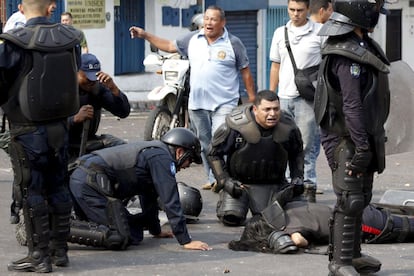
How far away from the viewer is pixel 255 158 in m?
10.3

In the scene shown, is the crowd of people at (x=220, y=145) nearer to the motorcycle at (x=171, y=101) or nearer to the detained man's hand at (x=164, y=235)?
the detained man's hand at (x=164, y=235)

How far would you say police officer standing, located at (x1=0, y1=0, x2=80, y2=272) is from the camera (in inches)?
314

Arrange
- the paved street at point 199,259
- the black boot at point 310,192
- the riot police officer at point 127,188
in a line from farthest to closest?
the black boot at point 310,192 → the riot police officer at point 127,188 → the paved street at point 199,259

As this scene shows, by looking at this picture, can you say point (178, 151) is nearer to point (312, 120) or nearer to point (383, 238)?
point (383, 238)

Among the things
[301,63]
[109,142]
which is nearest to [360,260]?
[109,142]

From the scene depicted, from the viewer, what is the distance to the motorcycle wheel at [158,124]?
13.9 metres

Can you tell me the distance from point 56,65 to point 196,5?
51.4ft

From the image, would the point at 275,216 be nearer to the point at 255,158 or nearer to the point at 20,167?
the point at 255,158

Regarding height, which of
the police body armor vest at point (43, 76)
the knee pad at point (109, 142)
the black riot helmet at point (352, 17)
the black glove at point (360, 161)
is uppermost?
the black riot helmet at point (352, 17)

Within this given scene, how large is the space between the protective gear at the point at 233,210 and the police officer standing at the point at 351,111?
89.6 inches

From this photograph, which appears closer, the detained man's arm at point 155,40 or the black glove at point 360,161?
the black glove at point 360,161

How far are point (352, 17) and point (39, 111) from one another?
2.02 metres

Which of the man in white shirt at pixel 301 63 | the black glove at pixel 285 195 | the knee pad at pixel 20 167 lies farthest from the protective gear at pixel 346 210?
the man in white shirt at pixel 301 63

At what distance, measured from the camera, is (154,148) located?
9.24 m
